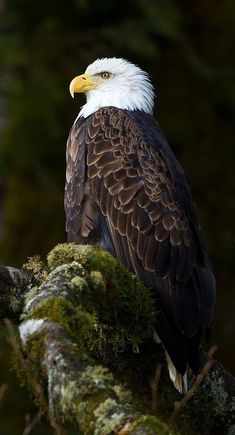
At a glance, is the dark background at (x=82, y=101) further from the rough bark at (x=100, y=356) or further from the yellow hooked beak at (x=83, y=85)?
the rough bark at (x=100, y=356)

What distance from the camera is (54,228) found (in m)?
10.8

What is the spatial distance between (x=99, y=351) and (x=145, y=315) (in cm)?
40

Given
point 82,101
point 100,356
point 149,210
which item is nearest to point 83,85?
point 149,210

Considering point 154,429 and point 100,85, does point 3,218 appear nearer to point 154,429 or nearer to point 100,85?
point 100,85

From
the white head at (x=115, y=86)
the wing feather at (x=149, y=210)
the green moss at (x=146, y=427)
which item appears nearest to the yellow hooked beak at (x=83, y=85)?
the white head at (x=115, y=86)

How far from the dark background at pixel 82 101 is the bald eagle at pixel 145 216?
291cm

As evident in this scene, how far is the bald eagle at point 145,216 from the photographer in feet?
19.7

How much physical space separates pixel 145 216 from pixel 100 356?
0.98 m

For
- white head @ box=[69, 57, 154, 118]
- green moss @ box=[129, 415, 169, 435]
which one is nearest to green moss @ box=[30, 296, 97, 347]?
green moss @ box=[129, 415, 169, 435]

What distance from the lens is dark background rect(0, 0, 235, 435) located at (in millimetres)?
9969

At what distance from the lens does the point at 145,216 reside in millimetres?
6340

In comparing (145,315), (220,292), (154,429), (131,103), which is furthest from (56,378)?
(220,292)

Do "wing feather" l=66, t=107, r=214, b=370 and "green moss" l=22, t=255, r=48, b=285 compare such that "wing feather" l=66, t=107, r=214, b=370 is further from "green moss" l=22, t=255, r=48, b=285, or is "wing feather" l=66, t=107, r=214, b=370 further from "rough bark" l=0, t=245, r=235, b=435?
"green moss" l=22, t=255, r=48, b=285

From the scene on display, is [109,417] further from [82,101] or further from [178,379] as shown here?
[82,101]
